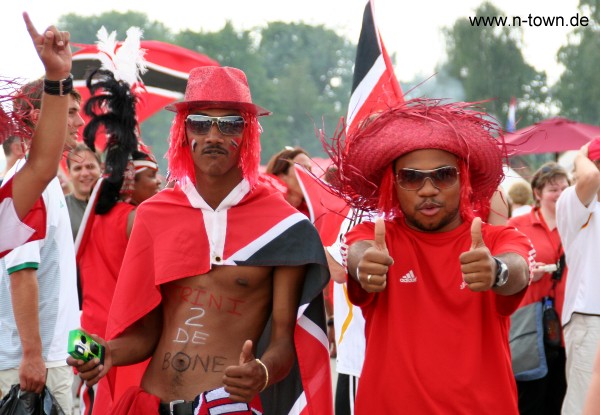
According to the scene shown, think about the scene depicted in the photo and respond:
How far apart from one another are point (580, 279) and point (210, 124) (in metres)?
3.35

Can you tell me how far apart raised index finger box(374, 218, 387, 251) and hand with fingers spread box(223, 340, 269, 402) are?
0.61 metres

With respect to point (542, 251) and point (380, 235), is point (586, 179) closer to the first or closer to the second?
point (542, 251)

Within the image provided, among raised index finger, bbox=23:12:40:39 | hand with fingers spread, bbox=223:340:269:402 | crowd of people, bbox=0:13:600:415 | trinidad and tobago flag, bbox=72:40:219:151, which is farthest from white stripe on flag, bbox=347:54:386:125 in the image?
trinidad and tobago flag, bbox=72:40:219:151

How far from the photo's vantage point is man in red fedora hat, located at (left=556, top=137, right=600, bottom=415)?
6.78m

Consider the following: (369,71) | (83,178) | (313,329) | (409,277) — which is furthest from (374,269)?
(83,178)

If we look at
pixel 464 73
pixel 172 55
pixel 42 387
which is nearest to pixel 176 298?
pixel 42 387

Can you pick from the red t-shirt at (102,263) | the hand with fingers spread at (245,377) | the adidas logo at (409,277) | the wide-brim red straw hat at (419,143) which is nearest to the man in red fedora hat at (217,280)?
the hand with fingers spread at (245,377)

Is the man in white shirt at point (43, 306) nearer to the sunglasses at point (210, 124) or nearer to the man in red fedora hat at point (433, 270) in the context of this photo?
the sunglasses at point (210, 124)

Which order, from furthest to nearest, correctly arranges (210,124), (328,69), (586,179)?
(328,69), (586,179), (210,124)

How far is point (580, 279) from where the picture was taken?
6992 millimetres

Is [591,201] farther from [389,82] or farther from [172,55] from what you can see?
[172,55]

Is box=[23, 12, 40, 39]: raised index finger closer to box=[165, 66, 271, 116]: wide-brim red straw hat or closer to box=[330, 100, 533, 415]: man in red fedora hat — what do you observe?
box=[165, 66, 271, 116]: wide-brim red straw hat

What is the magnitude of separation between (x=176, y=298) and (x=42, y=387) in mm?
1222

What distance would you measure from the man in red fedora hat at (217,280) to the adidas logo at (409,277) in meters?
0.54
